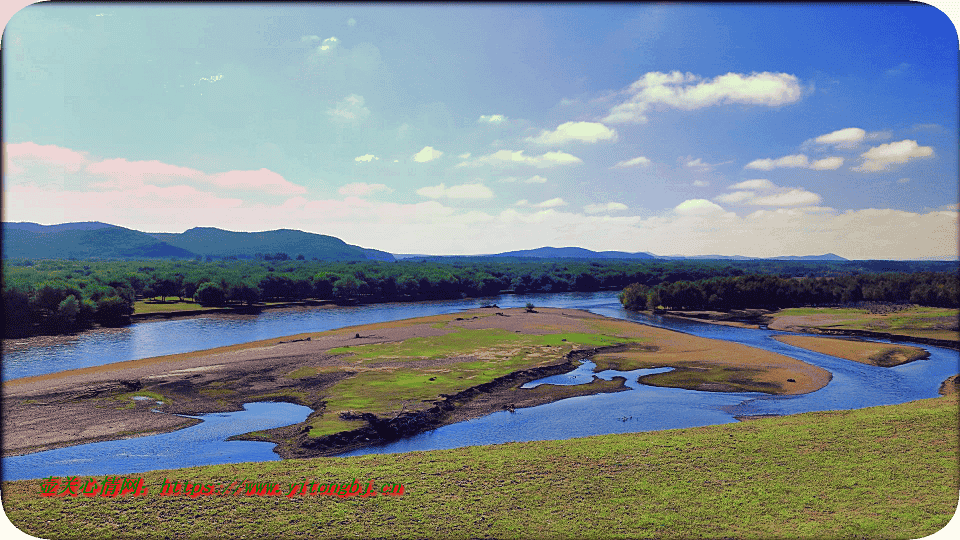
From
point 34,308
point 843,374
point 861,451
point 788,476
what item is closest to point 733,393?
point 843,374

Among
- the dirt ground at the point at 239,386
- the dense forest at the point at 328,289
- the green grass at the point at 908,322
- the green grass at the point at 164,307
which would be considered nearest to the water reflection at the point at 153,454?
the dirt ground at the point at 239,386

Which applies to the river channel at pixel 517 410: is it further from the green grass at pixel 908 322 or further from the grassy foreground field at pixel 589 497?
the grassy foreground field at pixel 589 497

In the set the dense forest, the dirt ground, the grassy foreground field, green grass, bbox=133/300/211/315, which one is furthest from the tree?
the grassy foreground field

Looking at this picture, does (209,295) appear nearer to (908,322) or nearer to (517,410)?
(517,410)

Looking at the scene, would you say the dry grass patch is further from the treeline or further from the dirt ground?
the treeline

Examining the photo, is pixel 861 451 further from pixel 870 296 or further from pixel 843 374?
pixel 870 296

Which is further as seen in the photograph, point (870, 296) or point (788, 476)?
point (870, 296)

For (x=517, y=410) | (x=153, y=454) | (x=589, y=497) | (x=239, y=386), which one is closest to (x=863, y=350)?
(x=517, y=410)
